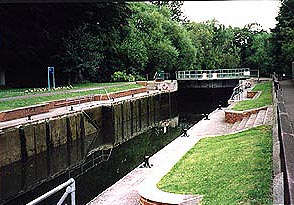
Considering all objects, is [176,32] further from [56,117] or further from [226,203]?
[226,203]

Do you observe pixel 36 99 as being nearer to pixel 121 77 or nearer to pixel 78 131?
pixel 78 131

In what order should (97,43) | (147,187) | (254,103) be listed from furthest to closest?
(97,43) < (254,103) < (147,187)

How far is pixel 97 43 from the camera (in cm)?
4222

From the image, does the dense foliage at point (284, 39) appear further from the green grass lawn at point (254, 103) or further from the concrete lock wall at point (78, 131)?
the concrete lock wall at point (78, 131)

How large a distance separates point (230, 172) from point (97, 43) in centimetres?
3497

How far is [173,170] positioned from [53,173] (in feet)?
29.7

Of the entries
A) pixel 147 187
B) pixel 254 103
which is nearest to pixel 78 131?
pixel 254 103

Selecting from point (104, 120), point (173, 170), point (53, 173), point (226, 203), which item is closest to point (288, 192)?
point (226, 203)

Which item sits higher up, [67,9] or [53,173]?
[67,9]

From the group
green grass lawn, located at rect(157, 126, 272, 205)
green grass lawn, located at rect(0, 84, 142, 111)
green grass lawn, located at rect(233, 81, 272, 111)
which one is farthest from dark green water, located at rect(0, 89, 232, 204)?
green grass lawn, located at rect(233, 81, 272, 111)

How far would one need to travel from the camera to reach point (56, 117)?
22375mm

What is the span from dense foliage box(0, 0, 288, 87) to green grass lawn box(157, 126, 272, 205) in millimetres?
22536

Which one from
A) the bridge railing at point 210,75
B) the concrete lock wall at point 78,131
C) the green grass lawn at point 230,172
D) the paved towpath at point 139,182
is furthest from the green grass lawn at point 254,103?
the bridge railing at point 210,75

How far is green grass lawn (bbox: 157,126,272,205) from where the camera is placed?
22.8 ft
